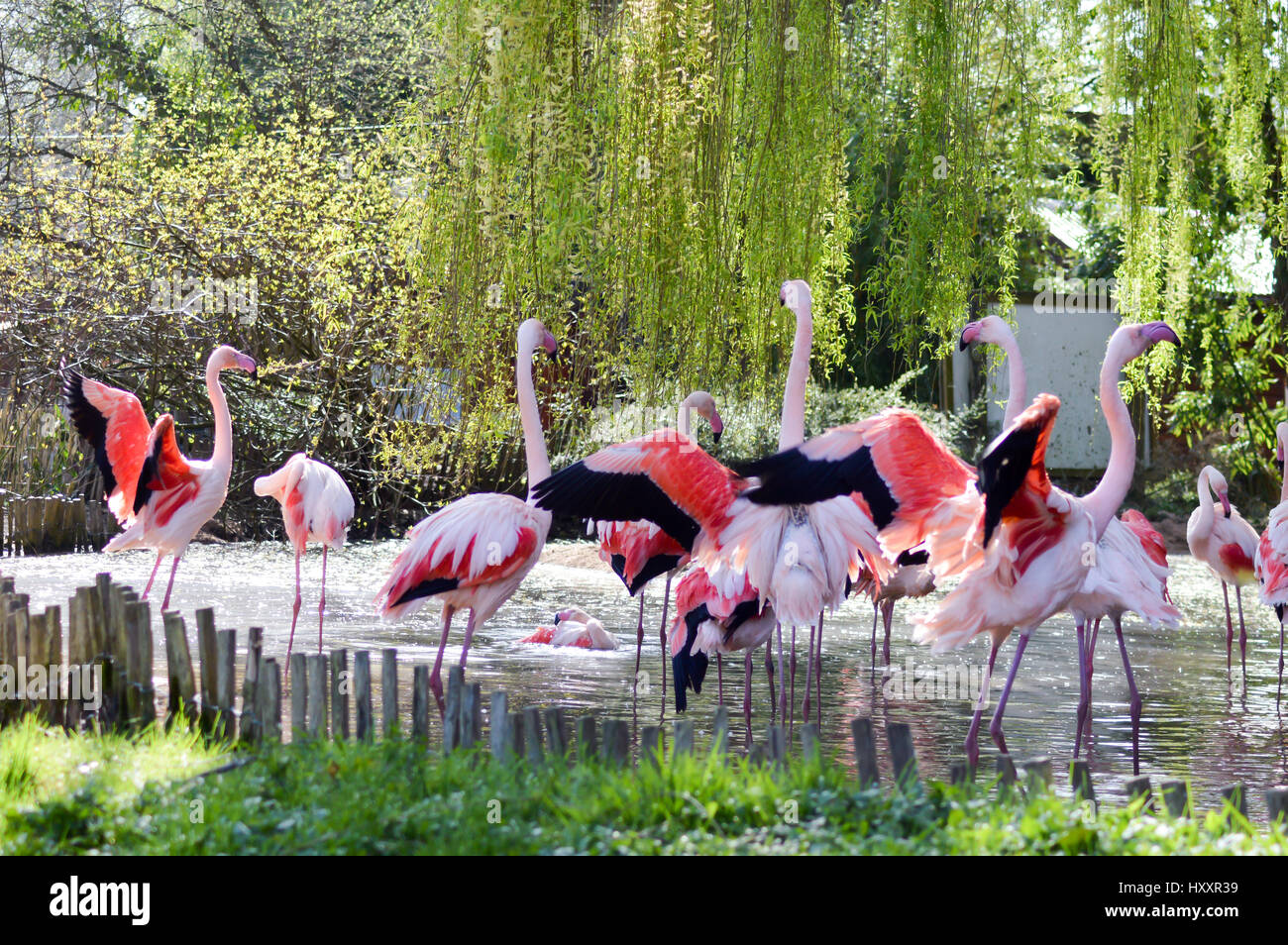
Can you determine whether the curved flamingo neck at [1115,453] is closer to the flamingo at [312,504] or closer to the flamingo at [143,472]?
the flamingo at [312,504]

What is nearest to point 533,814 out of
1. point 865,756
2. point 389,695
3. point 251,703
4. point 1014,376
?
point 865,756

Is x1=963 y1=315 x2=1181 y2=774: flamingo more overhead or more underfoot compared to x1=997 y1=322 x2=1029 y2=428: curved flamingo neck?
more underfoot

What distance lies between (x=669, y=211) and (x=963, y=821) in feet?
9.76

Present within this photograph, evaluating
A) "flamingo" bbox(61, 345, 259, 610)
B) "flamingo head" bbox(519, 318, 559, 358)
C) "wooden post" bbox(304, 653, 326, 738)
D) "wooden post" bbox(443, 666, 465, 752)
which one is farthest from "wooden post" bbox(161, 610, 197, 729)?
"flamingo" bbox(61, 345, 259, 610)

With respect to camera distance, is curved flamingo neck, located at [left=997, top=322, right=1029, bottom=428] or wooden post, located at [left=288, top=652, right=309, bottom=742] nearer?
wooden post, located at [left=288, top=652, right=309, bottom=742]

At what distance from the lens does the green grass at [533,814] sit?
3.24m

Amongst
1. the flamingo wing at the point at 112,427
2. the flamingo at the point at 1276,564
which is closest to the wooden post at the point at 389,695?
the flamingo wing at the point at 112,427

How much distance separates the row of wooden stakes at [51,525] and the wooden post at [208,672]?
9.81 meters

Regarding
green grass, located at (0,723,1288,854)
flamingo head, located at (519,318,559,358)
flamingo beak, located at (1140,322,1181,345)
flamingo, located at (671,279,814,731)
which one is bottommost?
green grass, located at (0,723,1288,854)

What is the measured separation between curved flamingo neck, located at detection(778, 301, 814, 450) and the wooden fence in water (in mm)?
1411

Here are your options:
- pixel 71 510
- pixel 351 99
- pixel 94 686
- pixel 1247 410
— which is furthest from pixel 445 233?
pixel 351 99

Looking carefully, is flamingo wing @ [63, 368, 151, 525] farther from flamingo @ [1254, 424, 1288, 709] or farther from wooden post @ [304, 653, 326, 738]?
flamingo @ [1254, 424, 1288, 709]

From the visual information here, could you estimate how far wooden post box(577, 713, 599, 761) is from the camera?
3.97 meters

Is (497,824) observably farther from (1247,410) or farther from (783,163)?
(1247,410)
